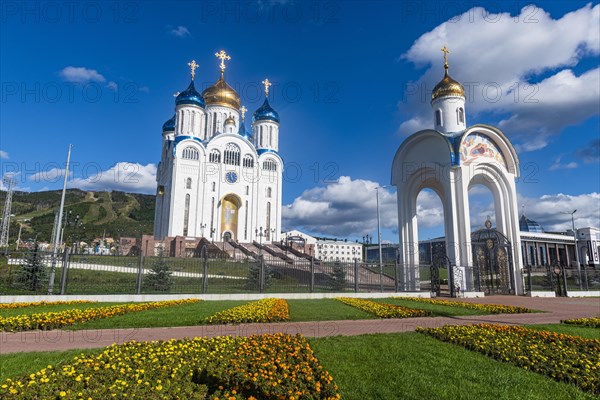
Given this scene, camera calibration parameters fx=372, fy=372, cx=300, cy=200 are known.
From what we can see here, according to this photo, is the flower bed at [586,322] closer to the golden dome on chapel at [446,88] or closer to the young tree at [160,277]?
the young tree at [160,277]

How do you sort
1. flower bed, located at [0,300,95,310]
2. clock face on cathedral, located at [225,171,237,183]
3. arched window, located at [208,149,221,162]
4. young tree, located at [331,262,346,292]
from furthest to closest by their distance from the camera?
clock face on cathedral, located at [225,171,237,183]
arched window, located at [208,149,221,162]
young tree, located at [331,262,346,292]
flower bed, located at [0,300,95,310]

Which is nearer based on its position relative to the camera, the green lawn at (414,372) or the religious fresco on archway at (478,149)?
the green lawn at (414,372)

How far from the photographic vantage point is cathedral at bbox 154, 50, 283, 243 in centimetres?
4312

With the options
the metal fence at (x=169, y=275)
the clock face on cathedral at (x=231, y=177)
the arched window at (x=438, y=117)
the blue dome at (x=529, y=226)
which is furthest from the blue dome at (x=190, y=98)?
the blue dome at (x=529, y=226)

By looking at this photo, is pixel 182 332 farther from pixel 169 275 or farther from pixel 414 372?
pixel 169 275

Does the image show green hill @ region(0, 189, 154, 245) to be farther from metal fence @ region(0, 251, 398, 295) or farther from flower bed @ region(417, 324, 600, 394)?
flower bed @ region(417, 324, 600, 394)

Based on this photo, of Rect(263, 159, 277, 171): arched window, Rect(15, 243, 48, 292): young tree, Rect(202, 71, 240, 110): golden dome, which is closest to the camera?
Rect(15, 243, 48, 292): young tree

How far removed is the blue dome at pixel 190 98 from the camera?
1805 inches

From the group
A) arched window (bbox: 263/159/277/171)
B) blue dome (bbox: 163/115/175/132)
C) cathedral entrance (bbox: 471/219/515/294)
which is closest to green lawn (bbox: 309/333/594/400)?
cathedral entrance (bbox: 471/219/515/294)

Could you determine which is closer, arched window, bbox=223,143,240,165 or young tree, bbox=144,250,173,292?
young tree, bbox=144,250,173,292

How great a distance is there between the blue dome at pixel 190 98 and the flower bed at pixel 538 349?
44.1 metres

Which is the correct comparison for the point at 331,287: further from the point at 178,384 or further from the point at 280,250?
the point at 280,250

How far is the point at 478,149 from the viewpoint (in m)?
21.7

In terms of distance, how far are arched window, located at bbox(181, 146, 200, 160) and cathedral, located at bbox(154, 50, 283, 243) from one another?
0.12 metres
